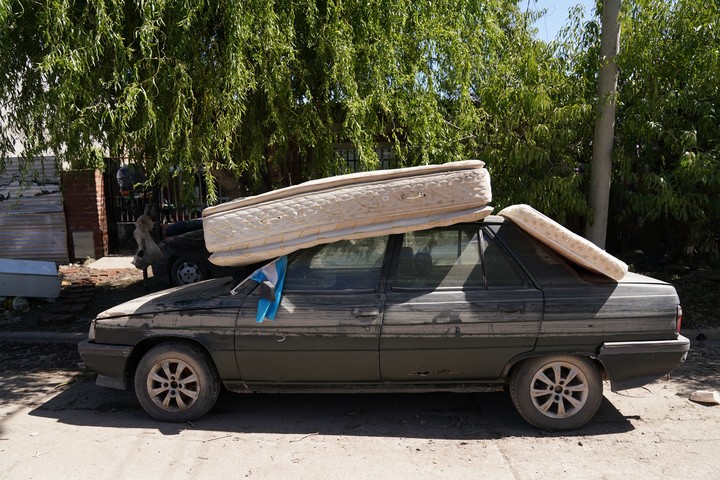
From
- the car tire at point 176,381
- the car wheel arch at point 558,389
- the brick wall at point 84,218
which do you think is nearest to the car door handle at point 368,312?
the car wheel arch at point 558,389

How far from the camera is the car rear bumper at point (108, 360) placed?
4.52 metres

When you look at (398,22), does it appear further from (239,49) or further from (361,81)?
(239,49)

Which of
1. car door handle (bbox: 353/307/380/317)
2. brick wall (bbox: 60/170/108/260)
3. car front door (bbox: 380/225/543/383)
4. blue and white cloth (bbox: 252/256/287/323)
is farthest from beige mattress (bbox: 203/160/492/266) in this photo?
brick wall (bbox: 60/170/108/260)

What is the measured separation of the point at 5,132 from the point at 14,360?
2.61 m

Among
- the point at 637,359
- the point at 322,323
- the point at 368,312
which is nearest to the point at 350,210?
the point at 368,312

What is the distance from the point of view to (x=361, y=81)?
6.46 m

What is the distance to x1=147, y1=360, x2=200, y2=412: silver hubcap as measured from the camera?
14.8 ft

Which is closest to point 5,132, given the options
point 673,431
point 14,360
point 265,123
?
point 14,360

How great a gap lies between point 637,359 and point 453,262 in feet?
5.01

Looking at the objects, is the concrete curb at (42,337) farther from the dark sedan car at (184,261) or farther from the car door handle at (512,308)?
the car door handle at (512,308)

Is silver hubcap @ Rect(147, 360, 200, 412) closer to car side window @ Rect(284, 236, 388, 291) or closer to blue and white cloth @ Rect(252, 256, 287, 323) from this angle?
blue and white cloth @ Rect(252, 256, 287, 323)

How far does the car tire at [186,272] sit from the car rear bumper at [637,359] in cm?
667

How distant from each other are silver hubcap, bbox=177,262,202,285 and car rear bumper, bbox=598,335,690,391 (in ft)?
21.9

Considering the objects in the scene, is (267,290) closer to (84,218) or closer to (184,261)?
(184,261)
